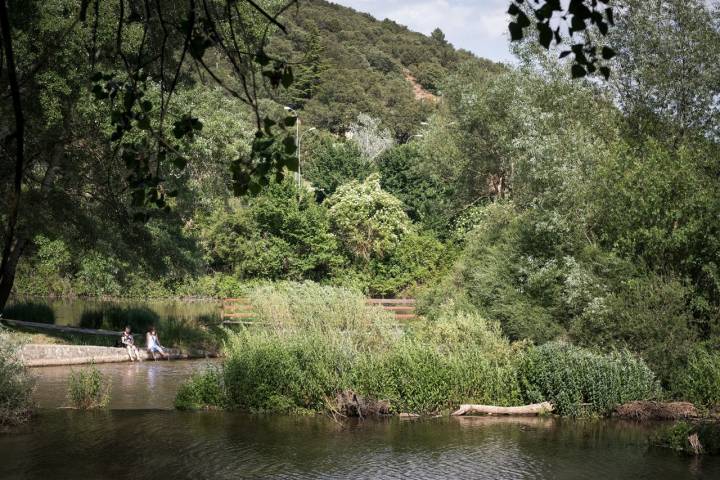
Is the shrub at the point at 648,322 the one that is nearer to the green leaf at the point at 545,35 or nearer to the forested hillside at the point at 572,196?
the forested hillside at the point at 572,196

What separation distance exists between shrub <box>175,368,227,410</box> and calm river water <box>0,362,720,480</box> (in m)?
0.39

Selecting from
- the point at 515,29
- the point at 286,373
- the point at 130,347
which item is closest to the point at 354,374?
the point at 286,373

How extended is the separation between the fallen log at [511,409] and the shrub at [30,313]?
2013 centimetres

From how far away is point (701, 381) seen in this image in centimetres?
1786

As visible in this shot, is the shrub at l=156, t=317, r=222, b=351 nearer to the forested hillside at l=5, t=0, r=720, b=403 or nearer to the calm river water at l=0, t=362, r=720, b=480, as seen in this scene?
the forested hillside at l=5, t=0, r=720, b=403

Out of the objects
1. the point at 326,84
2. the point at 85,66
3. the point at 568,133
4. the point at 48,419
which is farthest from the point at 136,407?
the point at 326,84

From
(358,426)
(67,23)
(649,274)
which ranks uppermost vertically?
(67,23)

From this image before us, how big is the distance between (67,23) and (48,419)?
9.75 m

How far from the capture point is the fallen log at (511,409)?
17359 mm

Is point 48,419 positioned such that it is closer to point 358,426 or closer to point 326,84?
point 358,426

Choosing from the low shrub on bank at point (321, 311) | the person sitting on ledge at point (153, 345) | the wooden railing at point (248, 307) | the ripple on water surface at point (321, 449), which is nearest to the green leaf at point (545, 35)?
the ripple on water surface at point (321, 449)

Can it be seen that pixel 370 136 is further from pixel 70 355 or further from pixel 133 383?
pixel 133 383

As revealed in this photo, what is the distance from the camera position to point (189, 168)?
26.7 m

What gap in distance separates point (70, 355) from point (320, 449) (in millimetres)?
13651
